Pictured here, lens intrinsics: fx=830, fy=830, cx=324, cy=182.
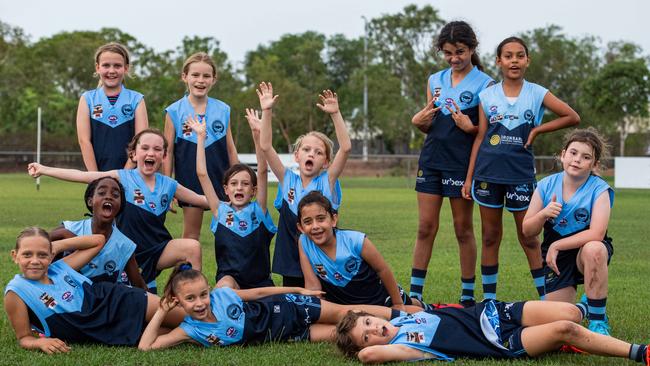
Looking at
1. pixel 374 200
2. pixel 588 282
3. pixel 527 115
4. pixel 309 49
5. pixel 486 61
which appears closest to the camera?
pixel 588 282

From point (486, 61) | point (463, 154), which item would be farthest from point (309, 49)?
point (463, 154)

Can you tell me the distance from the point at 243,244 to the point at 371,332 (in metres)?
1.55

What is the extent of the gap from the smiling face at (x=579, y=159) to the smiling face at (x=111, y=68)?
11.0 ft

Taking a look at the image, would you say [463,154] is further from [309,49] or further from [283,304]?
[309,49]

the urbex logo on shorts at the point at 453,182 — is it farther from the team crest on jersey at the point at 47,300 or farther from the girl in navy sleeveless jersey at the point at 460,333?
the team crest on jersey at the point at 47,300

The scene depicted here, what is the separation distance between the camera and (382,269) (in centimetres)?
534

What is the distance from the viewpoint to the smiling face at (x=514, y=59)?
582 centimetres

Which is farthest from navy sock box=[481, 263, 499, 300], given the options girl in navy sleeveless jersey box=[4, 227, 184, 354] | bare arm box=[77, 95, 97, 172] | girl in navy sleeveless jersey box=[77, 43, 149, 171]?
bare arm box=[77, 95, 97, 172]

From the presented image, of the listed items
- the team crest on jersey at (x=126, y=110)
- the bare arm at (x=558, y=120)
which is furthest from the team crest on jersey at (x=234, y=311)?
the bare arm at (x=558, y=120)

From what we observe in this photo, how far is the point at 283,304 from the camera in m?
5.13

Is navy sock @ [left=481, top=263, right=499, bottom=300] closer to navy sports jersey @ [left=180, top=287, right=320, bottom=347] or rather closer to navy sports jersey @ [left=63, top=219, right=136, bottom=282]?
navy sports jersey @ [left=180, top=287, right=320, bottom=347]

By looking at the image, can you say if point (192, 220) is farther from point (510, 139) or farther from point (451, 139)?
point (510, 139)

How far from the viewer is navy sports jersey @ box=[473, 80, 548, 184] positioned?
582cm

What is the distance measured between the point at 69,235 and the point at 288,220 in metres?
1.50
